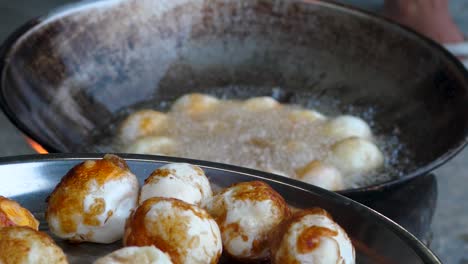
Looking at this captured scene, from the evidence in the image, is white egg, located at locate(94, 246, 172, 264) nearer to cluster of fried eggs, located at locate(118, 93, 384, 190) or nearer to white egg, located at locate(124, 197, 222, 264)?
white egg, located at locate(124, 197, 222, 264)

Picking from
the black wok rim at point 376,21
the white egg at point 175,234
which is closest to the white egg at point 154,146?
the black wok rim at point 376,21

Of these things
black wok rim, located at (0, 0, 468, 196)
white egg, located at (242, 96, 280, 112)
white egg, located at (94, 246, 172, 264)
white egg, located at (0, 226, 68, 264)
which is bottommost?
white egg, located at (242, 96, 280, 112)

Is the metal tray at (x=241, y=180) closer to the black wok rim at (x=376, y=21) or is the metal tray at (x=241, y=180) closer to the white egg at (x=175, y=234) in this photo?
the white egg at (x=175, y=234)

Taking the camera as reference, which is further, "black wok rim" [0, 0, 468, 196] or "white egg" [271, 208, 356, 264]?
"black wok rim" [0, 0, 468, 196]

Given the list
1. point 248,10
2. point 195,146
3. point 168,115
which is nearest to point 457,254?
point 195,146

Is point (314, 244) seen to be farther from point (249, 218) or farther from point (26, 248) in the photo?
point (26, 248)

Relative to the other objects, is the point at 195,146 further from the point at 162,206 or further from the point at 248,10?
the point at 162,206

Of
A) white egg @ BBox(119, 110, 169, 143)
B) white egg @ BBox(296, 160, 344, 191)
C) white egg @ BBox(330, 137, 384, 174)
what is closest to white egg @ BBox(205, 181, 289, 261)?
white egg @ BBox(296, 160, 344, 191)
